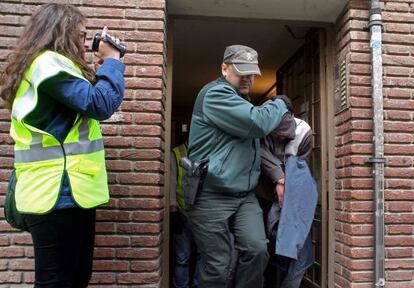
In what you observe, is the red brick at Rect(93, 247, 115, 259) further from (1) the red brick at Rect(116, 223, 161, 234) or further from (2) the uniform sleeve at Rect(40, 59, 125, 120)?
(2) the uniform sleeve at Rect(40, 59, 125, 120)

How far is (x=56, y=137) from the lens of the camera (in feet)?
6.66

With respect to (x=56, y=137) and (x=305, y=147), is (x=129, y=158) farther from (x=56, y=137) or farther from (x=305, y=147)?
(x=305, y=147)

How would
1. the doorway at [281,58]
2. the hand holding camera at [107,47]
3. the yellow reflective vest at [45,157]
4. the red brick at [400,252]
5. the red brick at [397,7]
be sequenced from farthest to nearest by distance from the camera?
the doorway at [281,58], the red brick at [397,7], the red brick at [400,252], the hand holding camera at [107,47], the yellow reflective vest at [45,157]

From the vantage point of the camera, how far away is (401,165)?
333 cm

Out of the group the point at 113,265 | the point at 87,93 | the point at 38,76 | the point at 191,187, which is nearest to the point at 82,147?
the point at 87,93

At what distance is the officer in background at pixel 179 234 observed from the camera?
14.4ft

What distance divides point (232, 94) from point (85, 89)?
110 centimetres

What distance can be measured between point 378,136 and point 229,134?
1172mm

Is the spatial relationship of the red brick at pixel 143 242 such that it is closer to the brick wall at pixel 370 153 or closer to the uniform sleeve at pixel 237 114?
the uniform sleeve at pixel 237 114

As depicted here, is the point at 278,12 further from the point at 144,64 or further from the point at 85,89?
the point at 85,89

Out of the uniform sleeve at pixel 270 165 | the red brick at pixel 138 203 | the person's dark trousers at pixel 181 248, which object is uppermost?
the uniform sleeve at pixel 270 165

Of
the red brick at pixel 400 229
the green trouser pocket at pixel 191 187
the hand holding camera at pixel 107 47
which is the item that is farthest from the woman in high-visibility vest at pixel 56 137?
the red brick at pixel 400 229

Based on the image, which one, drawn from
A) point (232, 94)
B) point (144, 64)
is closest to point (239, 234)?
point (232, 94)

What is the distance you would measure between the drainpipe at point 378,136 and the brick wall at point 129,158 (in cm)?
154
